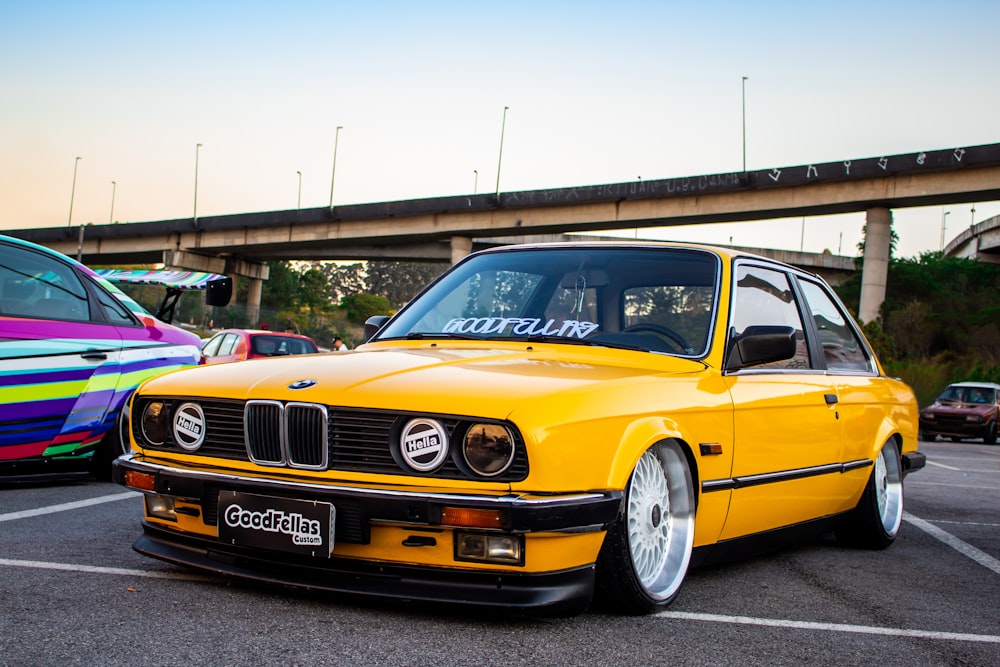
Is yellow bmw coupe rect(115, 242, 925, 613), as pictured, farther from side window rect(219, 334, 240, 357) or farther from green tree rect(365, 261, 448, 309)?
green tree rect(365, 261, 448, 309)

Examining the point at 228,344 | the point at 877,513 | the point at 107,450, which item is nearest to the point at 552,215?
the point at 228,344

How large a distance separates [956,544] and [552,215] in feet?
131

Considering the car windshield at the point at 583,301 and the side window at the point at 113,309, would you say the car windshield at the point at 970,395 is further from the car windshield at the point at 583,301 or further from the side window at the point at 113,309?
the car windshield at the point at 583,301

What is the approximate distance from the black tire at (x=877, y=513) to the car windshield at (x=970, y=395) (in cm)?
2150

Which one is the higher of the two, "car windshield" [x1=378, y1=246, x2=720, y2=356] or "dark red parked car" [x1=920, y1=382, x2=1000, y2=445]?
"car windshield" [x1=378, y1=246, x2=720, y2=356]

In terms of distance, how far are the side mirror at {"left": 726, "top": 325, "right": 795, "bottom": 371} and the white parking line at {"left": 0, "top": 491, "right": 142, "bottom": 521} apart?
3.63 m

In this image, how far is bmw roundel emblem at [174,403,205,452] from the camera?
401 centimetres

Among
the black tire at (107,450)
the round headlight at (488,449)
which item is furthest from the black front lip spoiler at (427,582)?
the black tire at (107,450)

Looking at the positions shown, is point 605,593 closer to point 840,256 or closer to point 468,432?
point 468,432

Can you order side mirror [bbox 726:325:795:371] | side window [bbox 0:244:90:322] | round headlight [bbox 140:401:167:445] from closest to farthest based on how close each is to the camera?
round headlight [bbox 140:401:167:445] → side mirror [bbox 726:325:795:371] → side window [bbox 0:244:90:322]

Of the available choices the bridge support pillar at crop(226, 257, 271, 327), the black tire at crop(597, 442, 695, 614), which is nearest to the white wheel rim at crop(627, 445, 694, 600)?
the black tire at crop(597, 442, 695, 614)

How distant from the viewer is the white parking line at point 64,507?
5.64 m

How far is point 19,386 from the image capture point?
6.54 metres

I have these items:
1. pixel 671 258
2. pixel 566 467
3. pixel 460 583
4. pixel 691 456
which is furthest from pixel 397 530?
pixel 671 258
